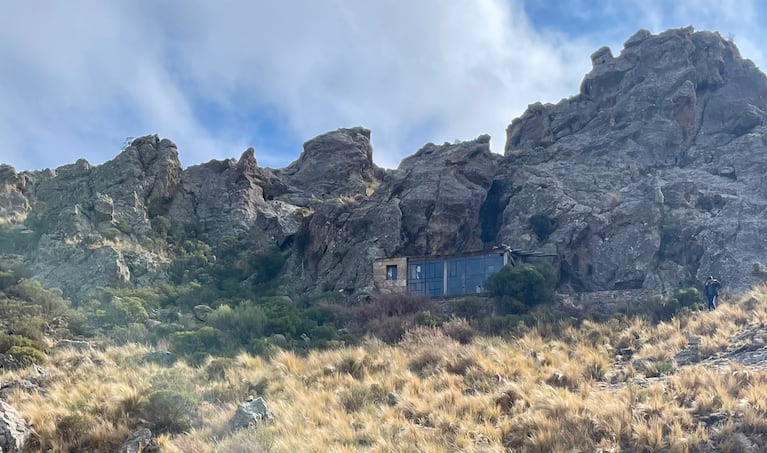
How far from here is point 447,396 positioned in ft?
50.1

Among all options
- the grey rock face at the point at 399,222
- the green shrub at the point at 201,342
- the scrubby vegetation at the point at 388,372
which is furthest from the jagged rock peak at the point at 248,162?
the green shrub at the point at 201,342

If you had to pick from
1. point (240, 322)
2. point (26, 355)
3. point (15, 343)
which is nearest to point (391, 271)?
point (240, 322)

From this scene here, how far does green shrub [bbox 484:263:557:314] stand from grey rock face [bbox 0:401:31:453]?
70.0 feet

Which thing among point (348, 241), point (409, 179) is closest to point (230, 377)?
point (348, 241)

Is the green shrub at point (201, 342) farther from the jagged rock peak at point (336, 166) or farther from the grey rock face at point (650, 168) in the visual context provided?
the jagged rock peak at point (336, 166)

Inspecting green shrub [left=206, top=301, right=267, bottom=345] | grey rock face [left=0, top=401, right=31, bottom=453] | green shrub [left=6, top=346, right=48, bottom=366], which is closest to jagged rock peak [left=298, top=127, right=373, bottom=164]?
green shrub [left=206, top=301, right=267, bottom=345]

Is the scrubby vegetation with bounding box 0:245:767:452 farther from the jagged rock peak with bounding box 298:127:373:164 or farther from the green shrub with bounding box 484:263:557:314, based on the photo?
the jagged rock peak with bounding box 298:127:373:164

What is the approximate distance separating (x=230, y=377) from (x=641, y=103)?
39.7 meters

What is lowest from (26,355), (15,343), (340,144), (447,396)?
(447,396)

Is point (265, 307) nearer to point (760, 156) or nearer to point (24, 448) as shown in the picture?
point (24, 448)

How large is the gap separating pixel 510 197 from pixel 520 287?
12.7 meters

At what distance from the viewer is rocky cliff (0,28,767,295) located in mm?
34875

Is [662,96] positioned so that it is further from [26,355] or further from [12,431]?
[12,431]

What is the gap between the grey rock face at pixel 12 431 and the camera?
1345 cm
